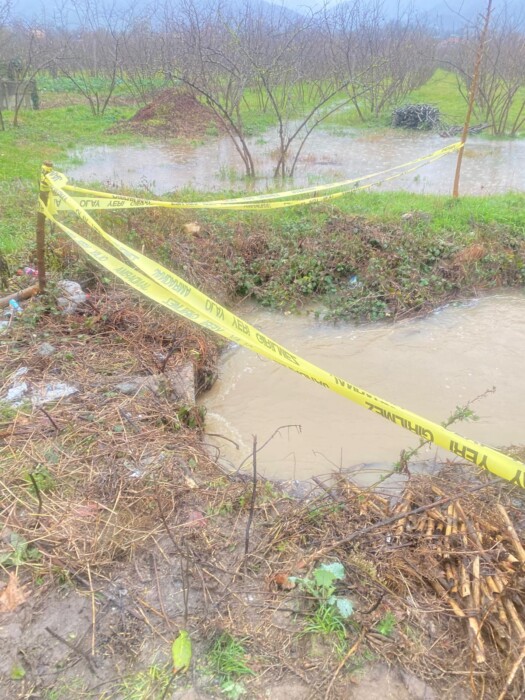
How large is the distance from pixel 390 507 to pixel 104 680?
5.10 ft

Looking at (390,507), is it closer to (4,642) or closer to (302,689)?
(302,689)

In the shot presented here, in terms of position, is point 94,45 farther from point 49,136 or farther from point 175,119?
point 49,136

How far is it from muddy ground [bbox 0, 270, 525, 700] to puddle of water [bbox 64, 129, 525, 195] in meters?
6.32

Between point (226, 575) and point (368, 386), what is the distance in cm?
250

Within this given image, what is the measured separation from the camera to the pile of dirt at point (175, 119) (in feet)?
47.1

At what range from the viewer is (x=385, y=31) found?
2116 centimetres

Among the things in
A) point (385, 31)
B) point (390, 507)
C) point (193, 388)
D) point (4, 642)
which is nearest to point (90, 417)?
point (193, 388)

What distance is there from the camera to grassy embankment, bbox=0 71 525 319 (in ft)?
18.1

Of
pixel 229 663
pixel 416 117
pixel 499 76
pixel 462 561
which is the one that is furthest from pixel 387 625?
pixel 499 76

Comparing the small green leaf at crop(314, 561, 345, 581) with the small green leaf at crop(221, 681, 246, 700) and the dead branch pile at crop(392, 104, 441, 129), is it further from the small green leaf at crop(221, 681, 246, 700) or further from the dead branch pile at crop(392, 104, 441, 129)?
the dead branch pile at crop(392, 104, 441, 129)

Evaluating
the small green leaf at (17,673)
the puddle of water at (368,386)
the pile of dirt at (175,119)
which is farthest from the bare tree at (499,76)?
the small green leaf at (17,673)

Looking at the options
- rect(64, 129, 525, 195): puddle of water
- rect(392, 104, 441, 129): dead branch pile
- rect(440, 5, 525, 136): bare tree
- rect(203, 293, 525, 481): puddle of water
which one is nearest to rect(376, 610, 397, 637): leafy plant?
rect(203, 293, 525, 481): puddle of water

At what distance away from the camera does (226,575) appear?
2232mm

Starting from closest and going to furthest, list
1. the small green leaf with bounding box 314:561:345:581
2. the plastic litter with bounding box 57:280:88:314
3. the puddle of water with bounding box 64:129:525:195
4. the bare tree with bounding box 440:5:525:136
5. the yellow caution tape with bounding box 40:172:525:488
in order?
the yellow caution tape with bounding box 40:172:525:488 < the small green leaf with bounding box 314:561:345:581 < the plastic litter with bounding box 57:280:88:314 < the puddle of water with bounding box 64:129:525:195 < the bare tree with bounding box 440:5:525:136
